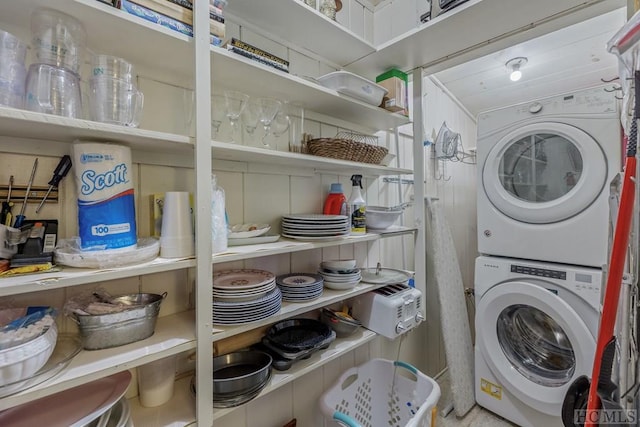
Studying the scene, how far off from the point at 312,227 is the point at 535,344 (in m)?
1.61

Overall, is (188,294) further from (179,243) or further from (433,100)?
(433,100)

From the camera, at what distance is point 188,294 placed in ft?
3.19

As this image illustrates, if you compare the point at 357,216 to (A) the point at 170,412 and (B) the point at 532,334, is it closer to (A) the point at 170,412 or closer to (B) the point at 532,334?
(A) the point at 170,412

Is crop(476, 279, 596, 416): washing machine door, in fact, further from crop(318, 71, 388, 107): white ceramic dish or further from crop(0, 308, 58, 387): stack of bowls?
crop(0, 308, 58, 387): stack of bowls

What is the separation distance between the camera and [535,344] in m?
1.65

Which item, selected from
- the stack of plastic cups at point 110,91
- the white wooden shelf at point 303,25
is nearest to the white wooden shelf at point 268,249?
the stack of plastic cups at point 110,91

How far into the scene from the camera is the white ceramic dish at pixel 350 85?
113 centimetres

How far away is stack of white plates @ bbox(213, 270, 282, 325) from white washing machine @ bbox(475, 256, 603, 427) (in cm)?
136

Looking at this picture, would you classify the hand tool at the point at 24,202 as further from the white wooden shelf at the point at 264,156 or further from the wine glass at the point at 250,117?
the wine glass at the point at 250,117

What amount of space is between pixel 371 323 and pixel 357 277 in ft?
0.89

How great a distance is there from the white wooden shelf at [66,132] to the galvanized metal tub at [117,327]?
0.44 meters

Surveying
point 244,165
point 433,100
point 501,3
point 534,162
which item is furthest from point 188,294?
point 433,100

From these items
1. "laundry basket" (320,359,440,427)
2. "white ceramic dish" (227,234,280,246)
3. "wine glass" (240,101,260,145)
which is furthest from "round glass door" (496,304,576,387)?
"wine glass" (240,101,260,145)

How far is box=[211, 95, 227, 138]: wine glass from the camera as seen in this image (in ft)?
3.26
